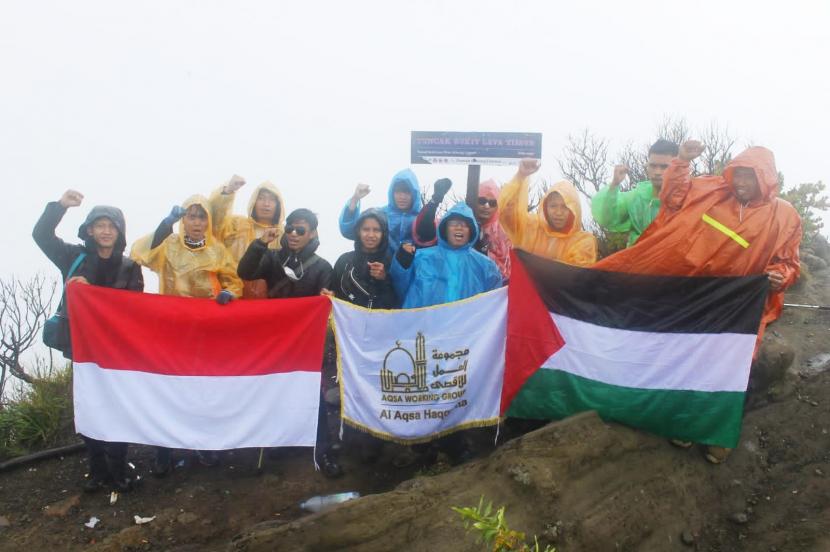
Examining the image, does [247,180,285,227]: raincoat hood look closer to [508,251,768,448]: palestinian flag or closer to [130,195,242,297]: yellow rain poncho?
[130,195,242,297]: yellow rain poncho

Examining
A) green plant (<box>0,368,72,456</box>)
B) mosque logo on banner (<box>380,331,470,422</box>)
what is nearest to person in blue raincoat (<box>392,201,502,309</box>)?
mosque logo on banner (<box>380,331,470,422</box>)

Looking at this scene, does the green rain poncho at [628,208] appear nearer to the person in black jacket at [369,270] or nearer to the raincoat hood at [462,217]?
the raincoat hood at [462,217]

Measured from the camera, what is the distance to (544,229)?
18.2 feet

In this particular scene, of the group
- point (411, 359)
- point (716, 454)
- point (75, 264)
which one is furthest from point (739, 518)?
point (75, 264)

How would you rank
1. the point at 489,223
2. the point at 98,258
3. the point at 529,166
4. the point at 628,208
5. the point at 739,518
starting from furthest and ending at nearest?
1. the point at 628,208
2. the point at 489,223
3. the point at 529,166
4. the point at 98,258
5. the point at 739,518

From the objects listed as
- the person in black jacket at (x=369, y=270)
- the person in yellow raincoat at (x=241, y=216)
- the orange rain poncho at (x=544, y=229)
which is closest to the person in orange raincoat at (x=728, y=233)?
the orange rain poncho at (x=544, y=229)

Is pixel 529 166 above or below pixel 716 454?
above

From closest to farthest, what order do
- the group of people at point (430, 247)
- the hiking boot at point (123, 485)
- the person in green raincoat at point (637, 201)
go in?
the group of people at point (430, 247)
the hiking boot at point (123, 485)
the person in green raincoat at point (637, 201)

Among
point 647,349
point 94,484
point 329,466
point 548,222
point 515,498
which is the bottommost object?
point 94,484

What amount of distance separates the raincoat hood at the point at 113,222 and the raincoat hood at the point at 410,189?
253 centimetres

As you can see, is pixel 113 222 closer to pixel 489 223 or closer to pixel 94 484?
pixel 94 484

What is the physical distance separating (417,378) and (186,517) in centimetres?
223

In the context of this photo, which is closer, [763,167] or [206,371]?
[763,167]

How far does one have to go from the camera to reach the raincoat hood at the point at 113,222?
467 centimetres
